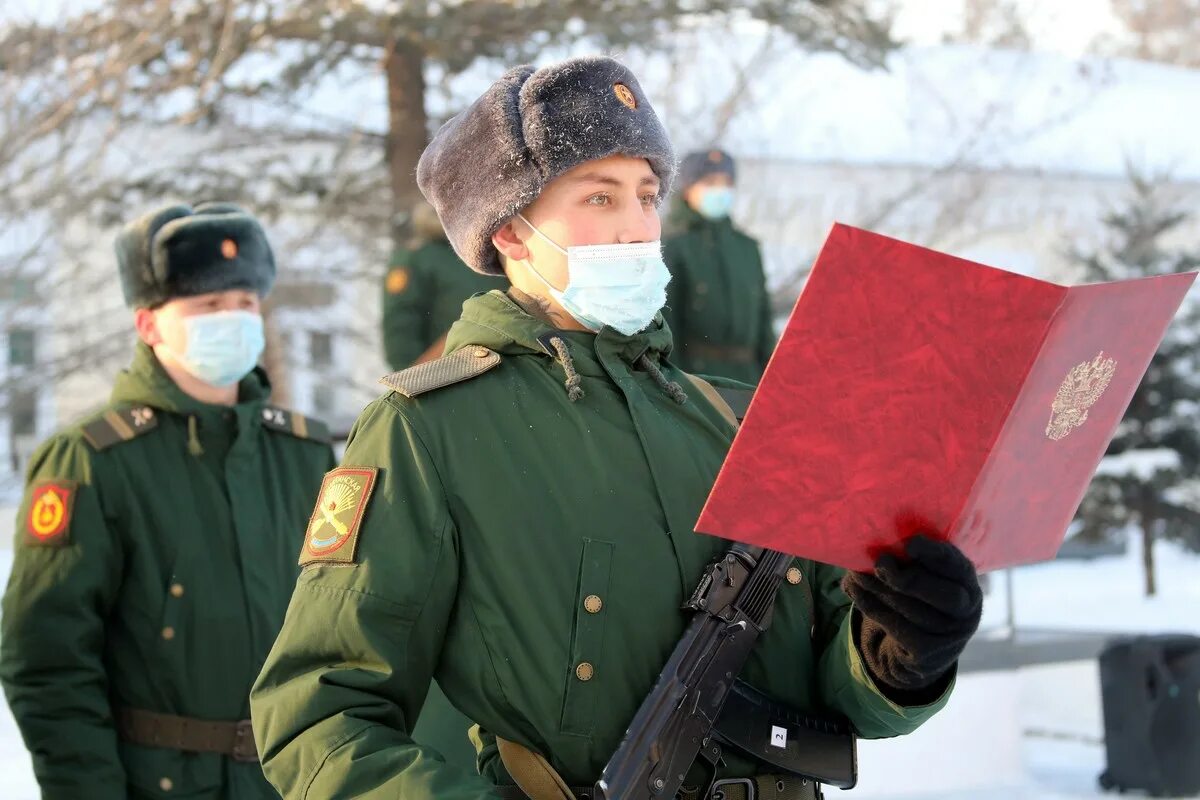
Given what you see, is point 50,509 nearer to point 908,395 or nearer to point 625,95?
point 625,95

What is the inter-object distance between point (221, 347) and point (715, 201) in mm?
3805

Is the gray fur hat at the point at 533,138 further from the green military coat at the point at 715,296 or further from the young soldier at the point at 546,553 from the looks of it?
the green military coat at the point at 715,296

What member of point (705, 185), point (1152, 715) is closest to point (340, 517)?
point (705, 185)

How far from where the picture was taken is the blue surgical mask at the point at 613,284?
247 cm

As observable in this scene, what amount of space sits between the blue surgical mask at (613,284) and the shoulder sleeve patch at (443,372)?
0.17 metres

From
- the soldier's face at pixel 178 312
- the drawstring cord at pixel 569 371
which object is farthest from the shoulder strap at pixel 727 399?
the soldier's face at pixel 178 312

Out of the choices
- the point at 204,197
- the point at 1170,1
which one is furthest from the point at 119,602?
the point at 1170,1

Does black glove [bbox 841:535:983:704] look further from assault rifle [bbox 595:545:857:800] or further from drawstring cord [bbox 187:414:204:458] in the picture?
drawstring cord [bbox 187:414:204:458]

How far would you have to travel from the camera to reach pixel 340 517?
230 cm

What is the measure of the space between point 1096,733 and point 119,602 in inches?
251

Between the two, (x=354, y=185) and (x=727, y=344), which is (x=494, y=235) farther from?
(x=354, y=185)

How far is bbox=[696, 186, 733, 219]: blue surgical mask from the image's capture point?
25.0 ft

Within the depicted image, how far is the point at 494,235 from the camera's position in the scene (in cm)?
262

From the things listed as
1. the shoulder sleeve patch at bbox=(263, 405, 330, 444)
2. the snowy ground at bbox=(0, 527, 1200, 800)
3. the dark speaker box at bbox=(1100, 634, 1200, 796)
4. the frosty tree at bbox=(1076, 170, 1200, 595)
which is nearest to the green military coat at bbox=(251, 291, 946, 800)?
the shoulder sleeve patch at bbox=(263, 405, 330, 444)
